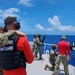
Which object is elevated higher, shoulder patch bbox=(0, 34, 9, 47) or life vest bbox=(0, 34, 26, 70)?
shoulder patch bbox=(0, 34, 9, 47)

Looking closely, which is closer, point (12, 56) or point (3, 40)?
point (12, 56)

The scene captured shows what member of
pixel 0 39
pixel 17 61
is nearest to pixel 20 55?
pixel 17 61

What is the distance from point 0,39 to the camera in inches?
160

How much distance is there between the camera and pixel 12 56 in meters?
3.89

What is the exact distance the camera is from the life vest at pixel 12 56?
152 inches

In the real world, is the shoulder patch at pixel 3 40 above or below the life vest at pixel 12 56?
above

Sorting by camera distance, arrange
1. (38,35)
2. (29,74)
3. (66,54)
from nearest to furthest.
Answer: (66,54) → (29,74) → (38,35)

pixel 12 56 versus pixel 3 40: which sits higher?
pixel 3 40

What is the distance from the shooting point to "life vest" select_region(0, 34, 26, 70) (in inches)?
152

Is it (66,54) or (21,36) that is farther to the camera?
(66,54)

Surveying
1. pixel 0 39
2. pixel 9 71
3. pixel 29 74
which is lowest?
pixel 29 74

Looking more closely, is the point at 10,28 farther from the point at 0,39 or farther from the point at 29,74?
the point at 29,74

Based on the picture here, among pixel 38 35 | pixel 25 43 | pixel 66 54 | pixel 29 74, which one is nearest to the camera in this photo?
pixel 25 43

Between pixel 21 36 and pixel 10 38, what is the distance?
192 millimetres
